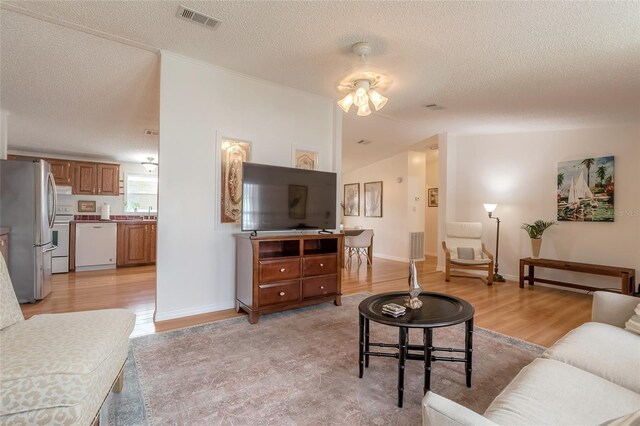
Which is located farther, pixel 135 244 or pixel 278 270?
pixel 135 244

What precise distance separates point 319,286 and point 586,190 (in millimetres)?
4273

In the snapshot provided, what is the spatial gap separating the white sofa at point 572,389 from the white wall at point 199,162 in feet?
9.39

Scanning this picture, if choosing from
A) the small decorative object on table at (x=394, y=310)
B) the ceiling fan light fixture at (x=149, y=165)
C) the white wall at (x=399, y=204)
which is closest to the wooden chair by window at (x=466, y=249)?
the white wall at (x=399, y=204)

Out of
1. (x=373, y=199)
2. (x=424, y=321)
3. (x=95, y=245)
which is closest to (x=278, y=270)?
(x=424, y=321)

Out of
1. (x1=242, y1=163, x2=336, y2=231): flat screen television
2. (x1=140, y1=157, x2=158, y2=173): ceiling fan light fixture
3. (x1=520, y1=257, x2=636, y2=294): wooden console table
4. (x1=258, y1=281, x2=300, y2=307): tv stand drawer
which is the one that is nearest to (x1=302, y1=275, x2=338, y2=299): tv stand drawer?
(x1=258, y1=281, x2=300, y2=307): tv stand drawer

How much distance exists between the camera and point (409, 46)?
Answer: 9.15 ft

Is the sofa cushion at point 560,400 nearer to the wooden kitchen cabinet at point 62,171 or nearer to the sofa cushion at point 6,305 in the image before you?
the sofa cushion at point 6,305

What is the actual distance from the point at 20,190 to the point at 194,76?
97.4 inches

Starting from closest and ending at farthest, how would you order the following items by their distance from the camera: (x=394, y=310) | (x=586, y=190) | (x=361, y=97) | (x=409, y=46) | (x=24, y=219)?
(x=394, y=310), (x=409, y=46), (x=361, y=97), (x=24, y=219), (x=586, y=190)

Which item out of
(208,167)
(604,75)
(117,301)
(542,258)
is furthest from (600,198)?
(117,301)

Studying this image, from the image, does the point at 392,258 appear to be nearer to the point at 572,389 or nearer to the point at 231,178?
the point at 231,178

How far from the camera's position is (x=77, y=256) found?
18.1 ft

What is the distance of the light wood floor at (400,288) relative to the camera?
3.05 meters

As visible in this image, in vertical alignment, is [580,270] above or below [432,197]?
below
